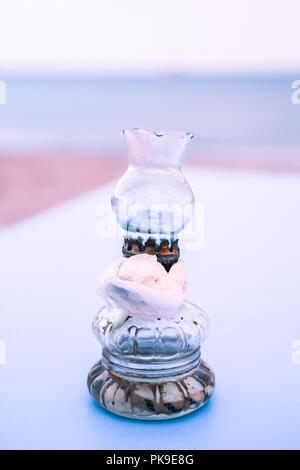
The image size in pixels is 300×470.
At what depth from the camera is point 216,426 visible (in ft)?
2.32

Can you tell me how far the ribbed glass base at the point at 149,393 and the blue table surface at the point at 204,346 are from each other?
0.01m

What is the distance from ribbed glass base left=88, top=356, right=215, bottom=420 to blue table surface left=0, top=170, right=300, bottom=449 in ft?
0.05

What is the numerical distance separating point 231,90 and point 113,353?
8.27 m

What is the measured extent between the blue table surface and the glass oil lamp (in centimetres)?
3

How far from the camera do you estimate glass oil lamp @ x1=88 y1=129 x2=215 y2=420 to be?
0.70 m

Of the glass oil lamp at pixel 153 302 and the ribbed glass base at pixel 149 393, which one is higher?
the glass oil lamp at pixel 153 302

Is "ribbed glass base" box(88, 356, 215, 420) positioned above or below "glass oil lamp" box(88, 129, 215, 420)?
below

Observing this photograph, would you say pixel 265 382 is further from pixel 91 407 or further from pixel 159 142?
pixel 159 142

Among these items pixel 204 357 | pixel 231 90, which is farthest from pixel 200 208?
pixel 231 90

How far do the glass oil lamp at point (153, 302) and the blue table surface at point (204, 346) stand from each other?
0.10ft

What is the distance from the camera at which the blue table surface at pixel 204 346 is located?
693 millimetres

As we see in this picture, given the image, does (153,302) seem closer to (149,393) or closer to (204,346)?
(149,393)
